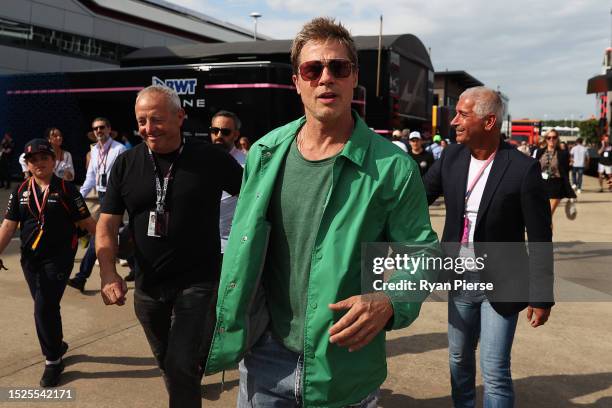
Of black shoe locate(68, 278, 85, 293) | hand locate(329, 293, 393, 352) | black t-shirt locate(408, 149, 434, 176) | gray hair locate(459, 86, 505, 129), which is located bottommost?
black shoe locate(68, 278, 85, 293)

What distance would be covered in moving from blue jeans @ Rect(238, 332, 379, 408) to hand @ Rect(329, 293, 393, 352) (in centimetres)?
26

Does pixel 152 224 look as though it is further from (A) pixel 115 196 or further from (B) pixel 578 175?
(B) pixel 578 175

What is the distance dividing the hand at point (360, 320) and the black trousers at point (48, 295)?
308cm

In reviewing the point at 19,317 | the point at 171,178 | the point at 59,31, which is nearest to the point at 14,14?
the point at 59,31

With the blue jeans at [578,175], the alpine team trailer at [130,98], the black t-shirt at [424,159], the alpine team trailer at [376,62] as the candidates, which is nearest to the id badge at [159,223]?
the black t-shirt at [424,159]

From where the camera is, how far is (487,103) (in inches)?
120

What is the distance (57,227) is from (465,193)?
118 inches

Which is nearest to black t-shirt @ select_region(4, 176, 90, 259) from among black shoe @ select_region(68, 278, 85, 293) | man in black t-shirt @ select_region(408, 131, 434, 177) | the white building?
black shoe @ select_region(68, 278, 85, 293)

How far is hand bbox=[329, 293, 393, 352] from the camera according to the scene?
67.7 inches

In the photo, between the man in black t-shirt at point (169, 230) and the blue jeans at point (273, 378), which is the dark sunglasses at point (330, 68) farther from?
the man in black t-shirt at point (169, 230)

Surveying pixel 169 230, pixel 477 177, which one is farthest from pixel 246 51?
pixel 477 177

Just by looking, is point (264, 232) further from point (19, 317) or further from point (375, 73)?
point (375, 73)

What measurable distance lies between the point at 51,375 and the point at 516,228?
10.7ft

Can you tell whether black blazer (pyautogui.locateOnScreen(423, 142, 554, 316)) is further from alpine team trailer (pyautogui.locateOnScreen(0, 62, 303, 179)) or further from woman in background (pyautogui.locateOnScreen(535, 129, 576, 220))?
alpine team trailer (pyautogui.locateOnScreen(0, 62, 303, 179))
